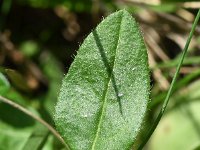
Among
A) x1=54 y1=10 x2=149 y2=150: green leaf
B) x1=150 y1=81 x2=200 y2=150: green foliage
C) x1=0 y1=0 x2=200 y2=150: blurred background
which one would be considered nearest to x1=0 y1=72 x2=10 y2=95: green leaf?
x1=0 y1=0 x2=200 y2=150: blurred background

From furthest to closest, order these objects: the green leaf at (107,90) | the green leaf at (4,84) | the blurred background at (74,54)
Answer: the blurred background at (74,54) → the green leaf at (4,84) → the green leaf at (107,90)

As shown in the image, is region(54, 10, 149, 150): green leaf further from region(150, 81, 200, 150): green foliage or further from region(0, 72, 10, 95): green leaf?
region(150, 81, 200, 150): green foliage

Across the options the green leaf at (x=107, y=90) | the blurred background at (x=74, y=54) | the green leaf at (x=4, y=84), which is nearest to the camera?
the green leaf at (x=107, y=90)

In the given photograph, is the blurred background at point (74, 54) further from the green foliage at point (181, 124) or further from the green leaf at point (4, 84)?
the green leaf at point (4, 84)

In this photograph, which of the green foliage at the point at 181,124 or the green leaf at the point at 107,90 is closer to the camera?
the green leaf at the point at 107,90

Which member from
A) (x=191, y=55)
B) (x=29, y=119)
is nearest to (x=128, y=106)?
(x=29, y=119)

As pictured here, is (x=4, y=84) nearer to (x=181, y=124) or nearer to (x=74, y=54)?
(x=74, y=54)

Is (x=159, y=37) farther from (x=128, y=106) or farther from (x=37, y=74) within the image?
(x=128, y=106)

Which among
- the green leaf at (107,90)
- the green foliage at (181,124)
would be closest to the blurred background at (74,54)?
the green foliage at (181,124)
